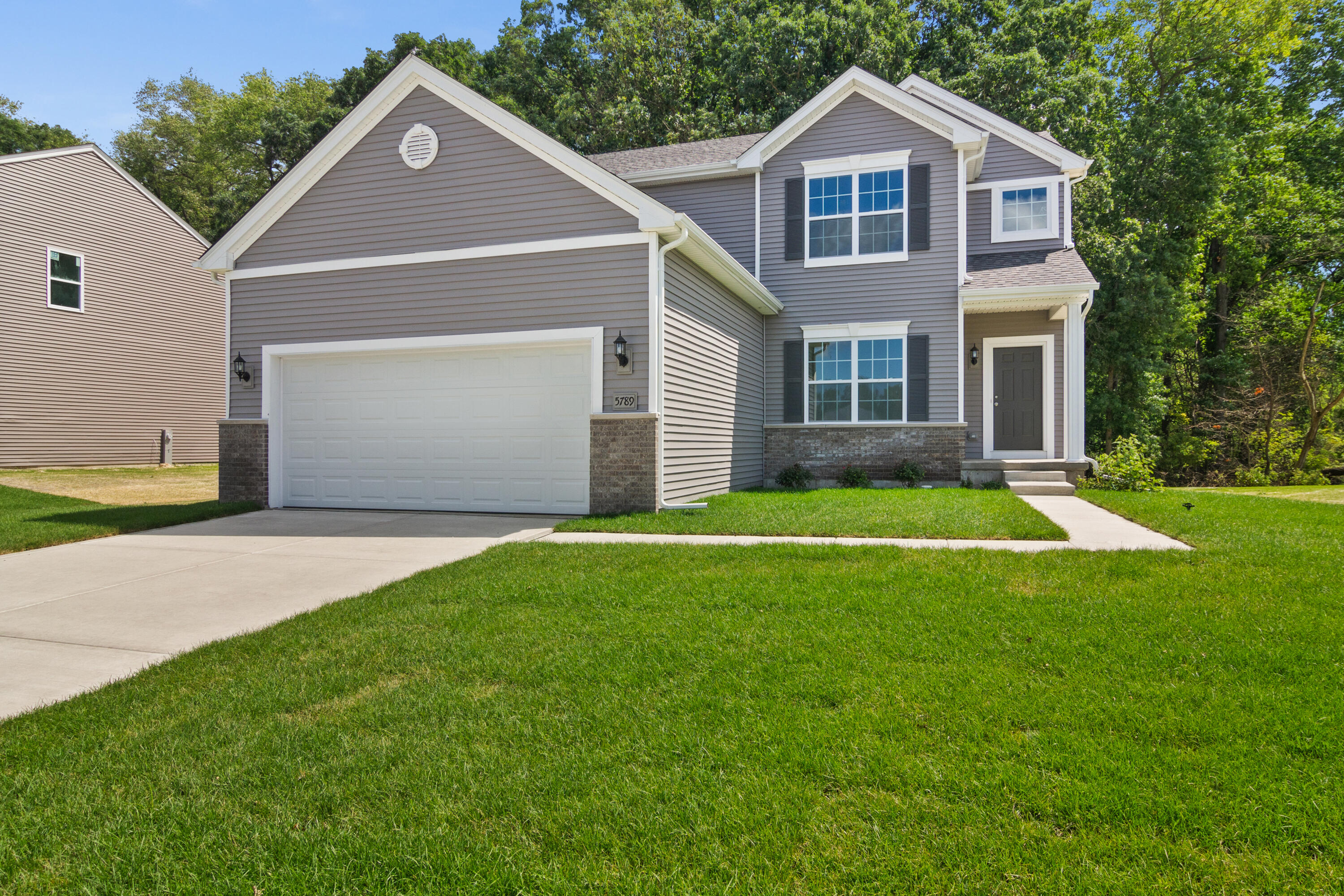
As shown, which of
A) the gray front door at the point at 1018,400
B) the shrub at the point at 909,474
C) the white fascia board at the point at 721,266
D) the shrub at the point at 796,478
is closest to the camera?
the white fascia board at the point at 721,266

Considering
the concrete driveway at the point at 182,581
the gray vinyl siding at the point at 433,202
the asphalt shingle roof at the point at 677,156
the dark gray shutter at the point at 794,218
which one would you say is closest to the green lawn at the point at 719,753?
the concrete driveway at the point at 182,581

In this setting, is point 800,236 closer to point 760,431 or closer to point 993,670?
point 760,431

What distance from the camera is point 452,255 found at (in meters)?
9.60

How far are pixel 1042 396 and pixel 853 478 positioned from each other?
3.75 meters

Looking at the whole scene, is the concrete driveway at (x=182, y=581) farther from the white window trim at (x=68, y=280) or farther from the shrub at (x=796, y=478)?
the white window trim at (x=68, y=280)

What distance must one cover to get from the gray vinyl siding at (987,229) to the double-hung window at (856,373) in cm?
273

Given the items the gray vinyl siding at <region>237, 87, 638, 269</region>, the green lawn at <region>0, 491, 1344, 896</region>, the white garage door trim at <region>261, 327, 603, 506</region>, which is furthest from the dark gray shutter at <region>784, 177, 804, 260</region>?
the green lawn at <region>0, 491, 1344, 896</region>

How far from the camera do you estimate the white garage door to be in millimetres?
9453

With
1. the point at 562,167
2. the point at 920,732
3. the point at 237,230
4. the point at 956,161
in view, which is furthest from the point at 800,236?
the point at 920,732

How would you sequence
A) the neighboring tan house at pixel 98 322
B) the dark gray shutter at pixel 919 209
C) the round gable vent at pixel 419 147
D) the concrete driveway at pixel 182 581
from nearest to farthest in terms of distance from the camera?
the concrete driveway at pixel 182 581 < the round gable vent at pixel 419 147 < the dark gray shutter at pixel 919 209 < the neighboring tan house at pixel 98 322

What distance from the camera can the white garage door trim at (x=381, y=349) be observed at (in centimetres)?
899

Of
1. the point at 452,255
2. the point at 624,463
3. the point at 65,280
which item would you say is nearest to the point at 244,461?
the point at 452,255

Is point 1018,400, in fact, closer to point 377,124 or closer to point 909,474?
point 909,474

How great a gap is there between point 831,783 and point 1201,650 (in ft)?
7.58
